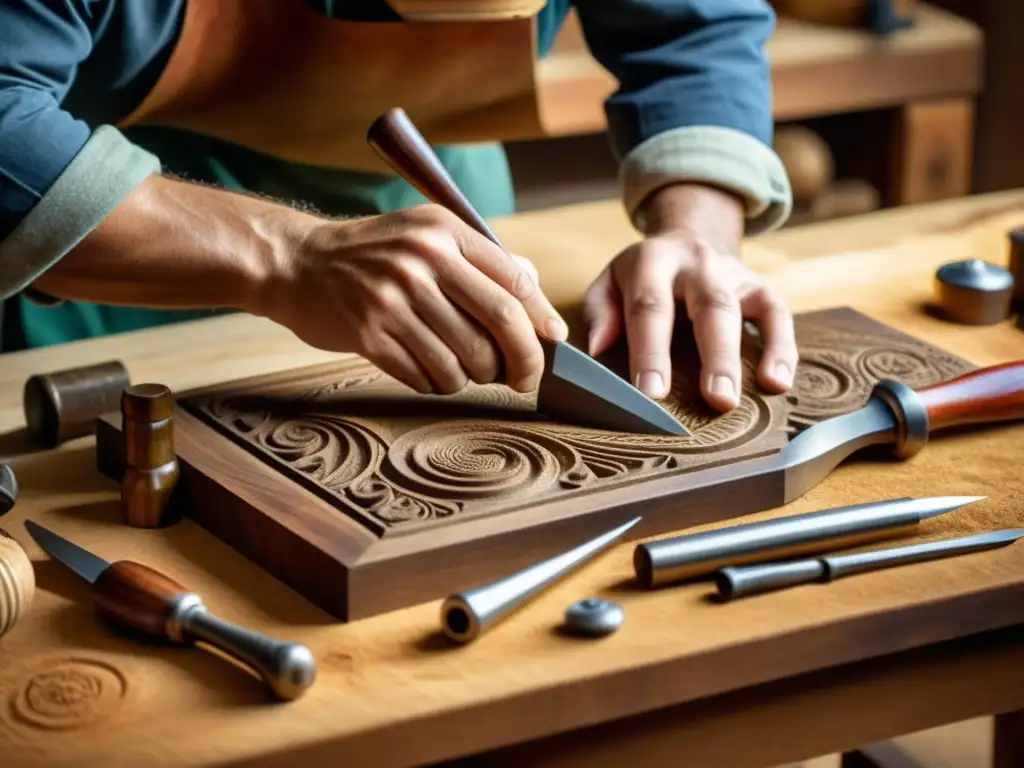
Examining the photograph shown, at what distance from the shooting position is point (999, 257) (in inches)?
72.1

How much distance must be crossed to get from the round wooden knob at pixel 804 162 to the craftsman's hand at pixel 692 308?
1.55 metres

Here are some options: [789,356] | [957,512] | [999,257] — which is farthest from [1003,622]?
[999,257]

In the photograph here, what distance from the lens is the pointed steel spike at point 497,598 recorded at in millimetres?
1004

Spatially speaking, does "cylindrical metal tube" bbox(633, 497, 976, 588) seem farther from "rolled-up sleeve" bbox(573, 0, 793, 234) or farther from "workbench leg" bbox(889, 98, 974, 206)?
"workbench leg" bbox(889, 98, 974, 206)

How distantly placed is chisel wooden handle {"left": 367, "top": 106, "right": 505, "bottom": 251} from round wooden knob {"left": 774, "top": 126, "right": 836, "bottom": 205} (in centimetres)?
190

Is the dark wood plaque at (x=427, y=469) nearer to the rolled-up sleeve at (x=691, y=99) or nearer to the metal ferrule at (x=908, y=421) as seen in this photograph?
the metal ferrule at (x=908, y=421)

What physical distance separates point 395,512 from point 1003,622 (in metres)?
0.46

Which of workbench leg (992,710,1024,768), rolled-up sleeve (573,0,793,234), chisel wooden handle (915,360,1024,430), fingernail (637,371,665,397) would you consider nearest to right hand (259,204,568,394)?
fingernail (637,371,665,397)

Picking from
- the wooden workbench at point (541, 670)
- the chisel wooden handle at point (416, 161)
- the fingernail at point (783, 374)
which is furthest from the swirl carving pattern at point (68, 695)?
the fingernail at point (783, 374)

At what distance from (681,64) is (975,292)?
0.46 m

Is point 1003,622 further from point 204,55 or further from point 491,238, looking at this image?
point 204,55

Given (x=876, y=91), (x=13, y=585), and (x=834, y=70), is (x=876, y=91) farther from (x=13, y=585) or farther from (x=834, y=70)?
(x=13, y=585)

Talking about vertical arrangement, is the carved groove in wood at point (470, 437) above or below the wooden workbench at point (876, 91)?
above

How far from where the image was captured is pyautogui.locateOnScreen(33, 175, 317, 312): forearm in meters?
1.32
